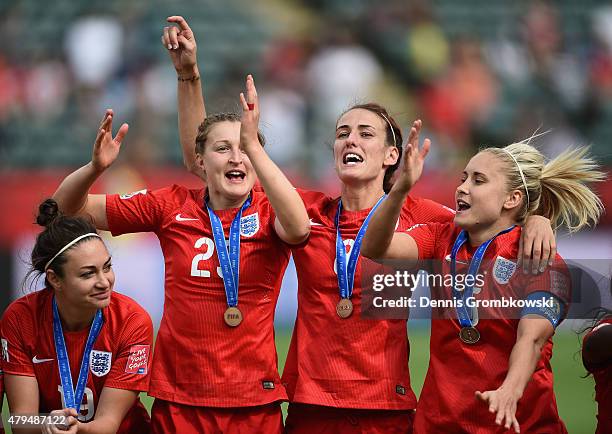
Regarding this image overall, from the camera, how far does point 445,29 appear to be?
46.3ft

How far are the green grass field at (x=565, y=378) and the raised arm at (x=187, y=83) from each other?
3.06m

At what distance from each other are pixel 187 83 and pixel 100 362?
55.8 inches

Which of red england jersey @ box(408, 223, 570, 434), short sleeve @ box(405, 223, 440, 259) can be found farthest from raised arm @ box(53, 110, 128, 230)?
red england jersey @ box(408, 223, 570, 434)

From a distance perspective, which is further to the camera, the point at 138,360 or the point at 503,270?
the point at 138,360

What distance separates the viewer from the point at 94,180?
464cm

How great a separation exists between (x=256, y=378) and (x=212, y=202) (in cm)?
85

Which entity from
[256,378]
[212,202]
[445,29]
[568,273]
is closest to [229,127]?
[212,202]

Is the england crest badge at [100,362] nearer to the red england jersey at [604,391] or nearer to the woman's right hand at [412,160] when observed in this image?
the woman's right hand at [412,160]

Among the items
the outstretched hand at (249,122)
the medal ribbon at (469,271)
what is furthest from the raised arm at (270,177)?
the medal ribbon at (469,271)

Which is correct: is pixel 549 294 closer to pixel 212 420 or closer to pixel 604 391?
pixel 604 391

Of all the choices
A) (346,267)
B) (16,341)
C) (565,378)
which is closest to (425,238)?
(346,267)

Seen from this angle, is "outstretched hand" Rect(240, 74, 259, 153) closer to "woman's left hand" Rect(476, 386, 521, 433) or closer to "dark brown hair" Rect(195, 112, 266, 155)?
"dark brown hair" Rect(195, 112, 266, 155)

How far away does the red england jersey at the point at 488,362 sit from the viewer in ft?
13.7

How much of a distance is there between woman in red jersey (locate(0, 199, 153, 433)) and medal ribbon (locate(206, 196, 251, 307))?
1.49 ft
